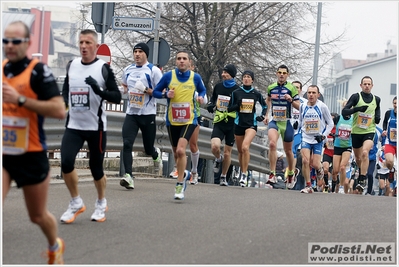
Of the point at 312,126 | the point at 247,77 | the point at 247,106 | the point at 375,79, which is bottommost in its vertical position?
the point at 312,126

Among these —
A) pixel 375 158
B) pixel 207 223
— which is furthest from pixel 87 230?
pixel 375 158

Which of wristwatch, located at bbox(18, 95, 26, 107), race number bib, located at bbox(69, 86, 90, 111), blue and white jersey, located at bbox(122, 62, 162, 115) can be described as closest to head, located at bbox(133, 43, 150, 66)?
blue and white jersey, located at bbox(122, 62, 162, 115)

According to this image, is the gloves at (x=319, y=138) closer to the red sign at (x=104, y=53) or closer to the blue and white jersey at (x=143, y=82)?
the blue and white jersey at (x=143, y=82)

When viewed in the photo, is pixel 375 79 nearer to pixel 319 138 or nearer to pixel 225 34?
pixel 225 34

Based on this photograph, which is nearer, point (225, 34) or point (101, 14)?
point (101, 14)

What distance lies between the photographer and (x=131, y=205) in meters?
11.4

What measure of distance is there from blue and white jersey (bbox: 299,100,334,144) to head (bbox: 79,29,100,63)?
6.89 m

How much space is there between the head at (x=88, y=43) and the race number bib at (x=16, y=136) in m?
2.79

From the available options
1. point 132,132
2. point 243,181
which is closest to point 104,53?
point 132,132

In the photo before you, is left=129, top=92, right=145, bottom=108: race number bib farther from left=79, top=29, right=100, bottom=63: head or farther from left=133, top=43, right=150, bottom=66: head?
left=79, top=29, right=100, bottom=63: head

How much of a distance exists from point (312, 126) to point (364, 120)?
43.7 inches

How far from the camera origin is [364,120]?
1642 centimetres

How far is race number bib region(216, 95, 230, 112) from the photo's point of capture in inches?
632

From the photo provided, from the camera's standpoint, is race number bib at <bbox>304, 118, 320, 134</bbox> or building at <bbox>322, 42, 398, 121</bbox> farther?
building at <bbox>322, 42, 398, 121</bbox>
